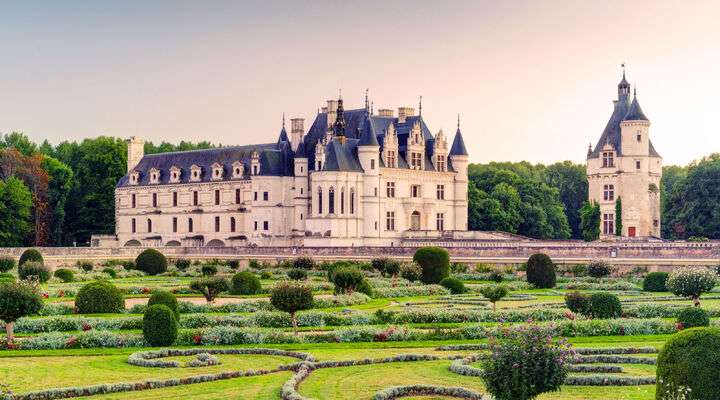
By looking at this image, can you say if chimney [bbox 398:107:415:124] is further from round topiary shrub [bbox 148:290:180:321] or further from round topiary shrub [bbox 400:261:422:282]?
round topiary shrub [bbox 148:290:180:321]

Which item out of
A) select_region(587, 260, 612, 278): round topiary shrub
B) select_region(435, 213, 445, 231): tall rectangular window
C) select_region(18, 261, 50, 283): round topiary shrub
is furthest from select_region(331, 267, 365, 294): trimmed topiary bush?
select_region(435, 213, 445, 231): tall rectangular window

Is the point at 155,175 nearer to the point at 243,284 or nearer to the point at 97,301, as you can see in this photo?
the point at 243,284

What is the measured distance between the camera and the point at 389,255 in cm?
5519

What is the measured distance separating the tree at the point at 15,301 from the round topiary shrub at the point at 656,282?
74.3ft

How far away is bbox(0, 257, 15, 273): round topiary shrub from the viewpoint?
53.4 meters

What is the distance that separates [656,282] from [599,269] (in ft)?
16.9

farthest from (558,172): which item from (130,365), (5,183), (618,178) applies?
(130,365)

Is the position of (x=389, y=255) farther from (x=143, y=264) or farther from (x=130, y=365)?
(x=130, y=365)

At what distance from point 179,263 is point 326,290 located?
18205 mm

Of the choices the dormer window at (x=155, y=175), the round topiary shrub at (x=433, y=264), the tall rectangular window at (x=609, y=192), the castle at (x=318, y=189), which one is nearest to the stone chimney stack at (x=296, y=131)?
the castle at (x=318, y=189)

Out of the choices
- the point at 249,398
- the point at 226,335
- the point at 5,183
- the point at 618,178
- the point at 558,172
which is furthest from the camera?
the point at 558,172

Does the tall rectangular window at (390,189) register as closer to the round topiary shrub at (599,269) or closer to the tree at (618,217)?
the tree at (618,217)

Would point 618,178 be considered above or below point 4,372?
above

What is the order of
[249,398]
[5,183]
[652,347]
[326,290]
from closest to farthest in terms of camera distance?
[249,398]
[652,347]
[326,290]
[5,183]
